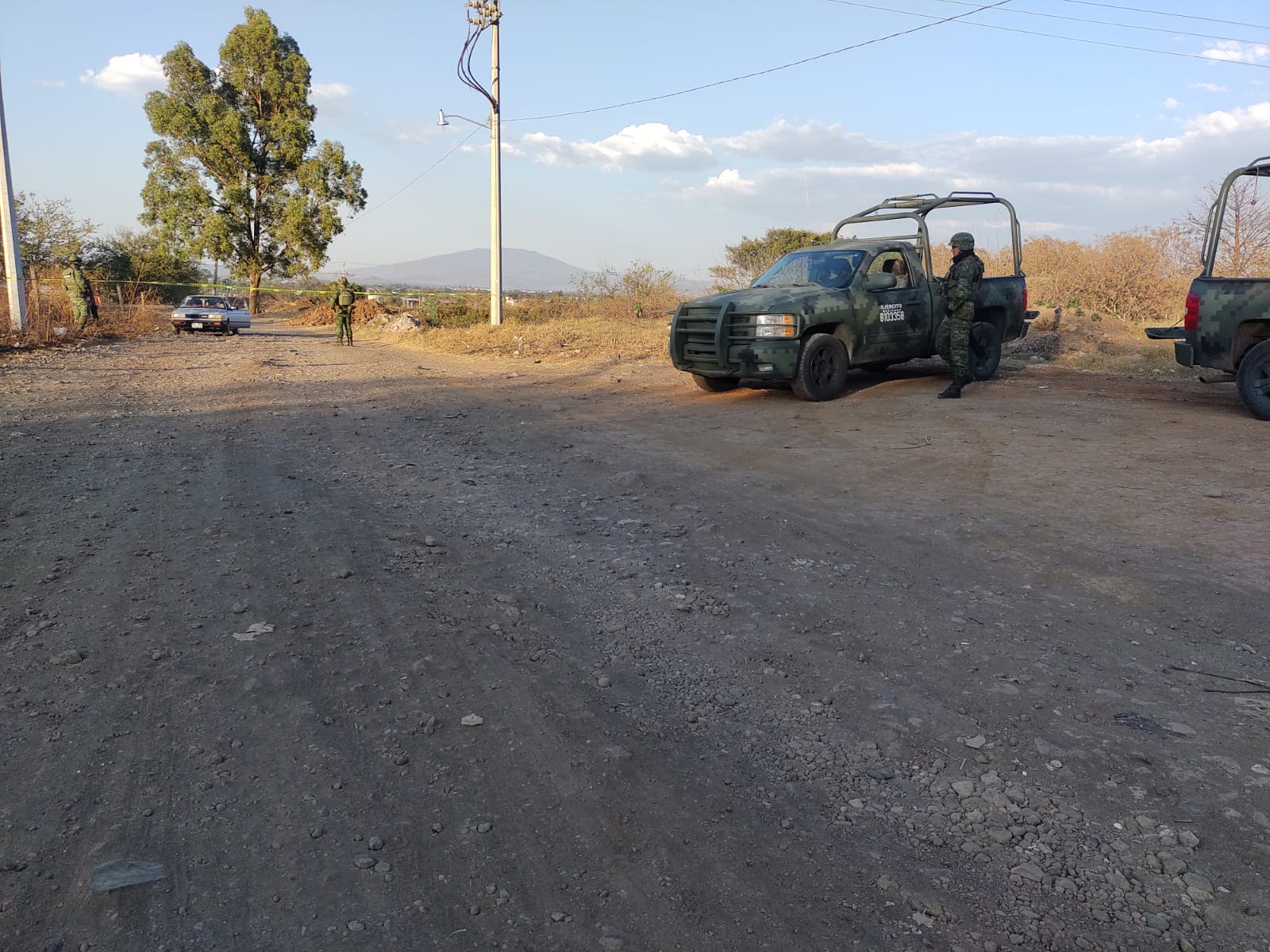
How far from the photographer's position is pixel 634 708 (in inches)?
126

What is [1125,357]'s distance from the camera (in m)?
13.9

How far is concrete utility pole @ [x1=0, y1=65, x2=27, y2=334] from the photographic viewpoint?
18.5 m

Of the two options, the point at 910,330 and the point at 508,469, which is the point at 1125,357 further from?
the point at 508,469

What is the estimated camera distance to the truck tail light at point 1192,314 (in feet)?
29.0

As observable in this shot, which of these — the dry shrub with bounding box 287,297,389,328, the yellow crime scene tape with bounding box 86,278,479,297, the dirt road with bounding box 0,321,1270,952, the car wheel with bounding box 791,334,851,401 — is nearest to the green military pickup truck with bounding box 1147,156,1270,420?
the dirt road with bounding box 0,321,1270,952

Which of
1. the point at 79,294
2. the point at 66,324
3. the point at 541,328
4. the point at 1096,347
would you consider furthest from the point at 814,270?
the point at 66,324

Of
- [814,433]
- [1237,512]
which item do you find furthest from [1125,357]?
[1237,512]

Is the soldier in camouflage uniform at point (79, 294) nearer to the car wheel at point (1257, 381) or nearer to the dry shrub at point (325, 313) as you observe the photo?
the dry shrub at point (325, 313)

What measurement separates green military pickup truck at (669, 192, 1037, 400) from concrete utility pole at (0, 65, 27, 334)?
1558cm

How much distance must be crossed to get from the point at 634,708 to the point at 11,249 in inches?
836

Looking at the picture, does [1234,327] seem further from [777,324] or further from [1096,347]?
[1096,347]

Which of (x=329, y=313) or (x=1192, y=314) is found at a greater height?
(x=329, y=313)

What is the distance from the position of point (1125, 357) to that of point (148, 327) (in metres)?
26.2

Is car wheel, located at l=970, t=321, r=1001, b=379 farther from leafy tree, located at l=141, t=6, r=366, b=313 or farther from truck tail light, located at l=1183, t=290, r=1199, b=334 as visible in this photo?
leafy tree, located at l=141, t=6, r=366, b=313
